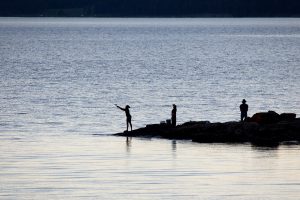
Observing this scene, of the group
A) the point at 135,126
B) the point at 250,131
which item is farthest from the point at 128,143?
the point at 135,126

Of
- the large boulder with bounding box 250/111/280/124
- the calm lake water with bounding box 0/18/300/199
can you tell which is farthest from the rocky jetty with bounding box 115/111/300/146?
the calm lake water with bounding box 0/18/300/199

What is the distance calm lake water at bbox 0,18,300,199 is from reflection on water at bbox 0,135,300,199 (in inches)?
1.5

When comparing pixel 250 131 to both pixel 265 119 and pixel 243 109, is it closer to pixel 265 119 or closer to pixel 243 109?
pixel 265 119

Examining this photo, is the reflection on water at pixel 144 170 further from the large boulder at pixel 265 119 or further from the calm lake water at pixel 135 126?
the large boulder at pixel 265 119

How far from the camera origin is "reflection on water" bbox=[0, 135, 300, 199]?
118ft

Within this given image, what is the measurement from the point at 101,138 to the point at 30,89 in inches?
1400

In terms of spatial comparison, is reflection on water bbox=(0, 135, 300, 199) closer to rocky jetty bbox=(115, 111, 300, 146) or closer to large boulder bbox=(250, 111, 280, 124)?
rocky jetty bbox=(115, 111, 300, 146)

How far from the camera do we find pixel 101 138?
173 ft

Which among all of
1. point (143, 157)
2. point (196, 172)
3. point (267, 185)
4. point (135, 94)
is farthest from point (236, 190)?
point (135, 94)

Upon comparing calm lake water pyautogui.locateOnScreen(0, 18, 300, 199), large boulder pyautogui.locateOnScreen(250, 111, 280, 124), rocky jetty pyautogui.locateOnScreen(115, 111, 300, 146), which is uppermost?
large boulder pyautogui.locateOnScreen(250, 111, 280, 124)

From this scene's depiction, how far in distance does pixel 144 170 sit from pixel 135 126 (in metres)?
19.1

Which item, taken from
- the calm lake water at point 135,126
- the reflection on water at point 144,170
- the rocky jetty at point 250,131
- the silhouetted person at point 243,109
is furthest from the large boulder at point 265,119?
the calm lake water at point 135,126

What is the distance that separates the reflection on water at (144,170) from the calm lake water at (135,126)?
0.13 ft

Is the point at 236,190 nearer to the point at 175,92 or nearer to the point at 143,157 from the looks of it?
the point at 143,157
